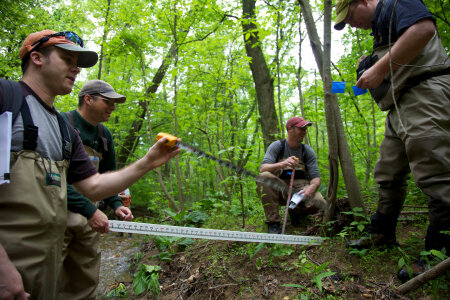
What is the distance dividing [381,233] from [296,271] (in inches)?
37.0

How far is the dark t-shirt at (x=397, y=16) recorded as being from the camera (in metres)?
2.06

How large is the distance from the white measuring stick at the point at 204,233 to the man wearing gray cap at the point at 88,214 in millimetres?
152

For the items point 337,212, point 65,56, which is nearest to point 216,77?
point 337,212

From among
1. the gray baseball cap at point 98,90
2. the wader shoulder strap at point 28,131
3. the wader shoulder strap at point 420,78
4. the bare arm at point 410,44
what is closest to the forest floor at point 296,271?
the wader shoulder strap at point 420,78

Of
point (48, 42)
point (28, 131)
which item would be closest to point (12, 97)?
point (28, 131)

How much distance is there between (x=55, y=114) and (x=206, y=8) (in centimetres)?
567

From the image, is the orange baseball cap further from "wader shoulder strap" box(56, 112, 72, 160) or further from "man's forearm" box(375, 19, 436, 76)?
"man's forearm" box(375, 19, 436, 76)

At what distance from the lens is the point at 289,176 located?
4.32 m

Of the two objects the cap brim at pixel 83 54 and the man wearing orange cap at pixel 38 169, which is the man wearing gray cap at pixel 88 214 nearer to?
the man wearing orange cap at pixel 38 169

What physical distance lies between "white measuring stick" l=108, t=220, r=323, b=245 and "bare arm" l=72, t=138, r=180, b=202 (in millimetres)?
721

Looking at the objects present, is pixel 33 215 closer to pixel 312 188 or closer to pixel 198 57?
pixel 312 188

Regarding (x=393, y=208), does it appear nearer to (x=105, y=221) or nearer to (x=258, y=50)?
(x=105, y=221)

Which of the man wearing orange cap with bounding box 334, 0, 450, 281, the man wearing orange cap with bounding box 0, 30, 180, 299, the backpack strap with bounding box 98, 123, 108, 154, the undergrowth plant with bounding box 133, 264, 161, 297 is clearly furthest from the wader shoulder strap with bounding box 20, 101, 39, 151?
the undergrowth plant with bounding box 133, 264, 161, 297

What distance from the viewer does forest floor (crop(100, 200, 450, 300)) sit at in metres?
2.24
